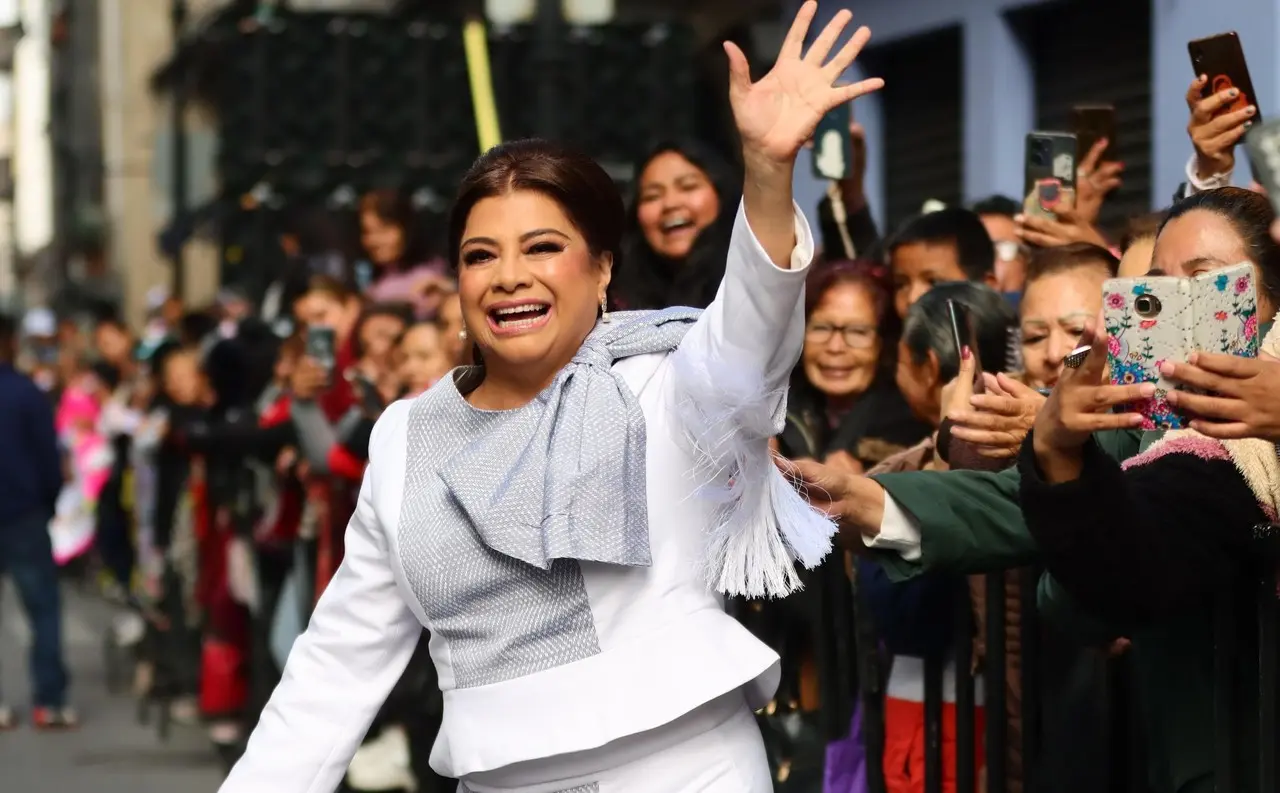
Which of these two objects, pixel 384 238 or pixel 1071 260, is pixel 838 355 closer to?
pixel 1071 260

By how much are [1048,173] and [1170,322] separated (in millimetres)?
2627

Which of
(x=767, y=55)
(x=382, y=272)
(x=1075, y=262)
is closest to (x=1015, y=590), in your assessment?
(x=1075, y=262)

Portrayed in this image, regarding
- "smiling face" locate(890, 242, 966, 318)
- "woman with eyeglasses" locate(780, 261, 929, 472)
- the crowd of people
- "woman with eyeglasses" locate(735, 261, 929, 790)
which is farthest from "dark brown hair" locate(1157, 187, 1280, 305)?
"smiling face" locate(890, 242, 966, 318)

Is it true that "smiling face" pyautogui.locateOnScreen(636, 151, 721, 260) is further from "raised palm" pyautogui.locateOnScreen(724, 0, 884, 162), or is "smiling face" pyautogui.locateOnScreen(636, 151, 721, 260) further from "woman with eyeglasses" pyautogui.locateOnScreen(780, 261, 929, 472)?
"raised palm" pyautogui.locateOnScreen(724, 0, 884, 162)

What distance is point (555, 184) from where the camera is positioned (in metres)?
3.71

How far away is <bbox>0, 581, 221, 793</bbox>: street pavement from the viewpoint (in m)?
9.70

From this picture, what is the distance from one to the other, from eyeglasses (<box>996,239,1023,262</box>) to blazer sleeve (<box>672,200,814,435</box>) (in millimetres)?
3614

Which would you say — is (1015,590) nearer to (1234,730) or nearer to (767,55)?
(1234,730)

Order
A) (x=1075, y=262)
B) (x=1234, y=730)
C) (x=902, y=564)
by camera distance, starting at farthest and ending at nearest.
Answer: (x=1075, y=262) → (x=902, y=564) → (x=1234, y=730)

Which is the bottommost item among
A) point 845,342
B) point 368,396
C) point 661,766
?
point 661,766

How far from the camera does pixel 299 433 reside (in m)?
8.59

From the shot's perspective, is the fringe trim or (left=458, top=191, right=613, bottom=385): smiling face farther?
(left=458, top=191, right=613, bottom=385): smiling face

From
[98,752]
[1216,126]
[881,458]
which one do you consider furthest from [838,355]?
[98,752]

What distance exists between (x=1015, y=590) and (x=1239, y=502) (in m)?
1.30
